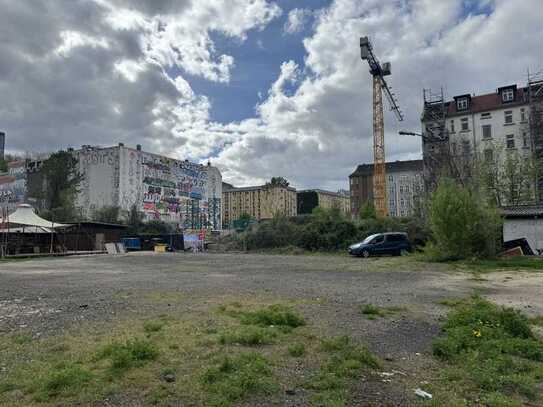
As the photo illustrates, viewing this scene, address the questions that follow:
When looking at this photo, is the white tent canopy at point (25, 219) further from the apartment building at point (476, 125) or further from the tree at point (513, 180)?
the apartment building at point (476, 125)

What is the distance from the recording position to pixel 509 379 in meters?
4.16

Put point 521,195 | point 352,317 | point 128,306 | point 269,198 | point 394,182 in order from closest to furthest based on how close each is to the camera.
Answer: point 352,317, point 128,306, point 521,195, point 394,182, point 269,198

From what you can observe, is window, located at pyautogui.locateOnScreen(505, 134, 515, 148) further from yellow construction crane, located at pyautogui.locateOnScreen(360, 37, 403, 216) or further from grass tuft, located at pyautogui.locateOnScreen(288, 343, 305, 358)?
grass tuft, located at pyautogui.locateOnScreen(288, 343, 305, 358)

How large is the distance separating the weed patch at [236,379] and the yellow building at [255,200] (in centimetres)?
13557

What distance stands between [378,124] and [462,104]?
1481 centimetres

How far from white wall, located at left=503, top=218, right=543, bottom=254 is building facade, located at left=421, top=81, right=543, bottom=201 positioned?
70.5 feet

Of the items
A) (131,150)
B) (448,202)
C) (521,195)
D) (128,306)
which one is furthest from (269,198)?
(128,306)

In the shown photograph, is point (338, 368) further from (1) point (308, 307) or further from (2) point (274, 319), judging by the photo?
(1) point (308, 307)

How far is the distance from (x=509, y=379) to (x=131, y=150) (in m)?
86.4

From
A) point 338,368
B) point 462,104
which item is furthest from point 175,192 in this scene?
point 338,368

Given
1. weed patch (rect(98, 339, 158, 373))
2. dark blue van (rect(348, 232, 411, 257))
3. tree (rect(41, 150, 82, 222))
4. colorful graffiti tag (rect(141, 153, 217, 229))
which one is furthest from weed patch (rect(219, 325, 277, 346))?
colorful graffiti tag (rect(141, 153, 217, 229))

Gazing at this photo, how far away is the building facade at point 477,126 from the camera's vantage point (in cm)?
4922

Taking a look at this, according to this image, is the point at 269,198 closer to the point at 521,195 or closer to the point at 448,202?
the point at 521,195

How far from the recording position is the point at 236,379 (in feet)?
13.2
